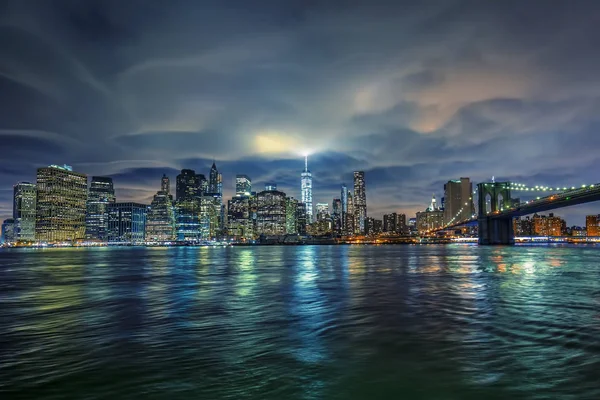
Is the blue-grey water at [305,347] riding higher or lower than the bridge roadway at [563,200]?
lower

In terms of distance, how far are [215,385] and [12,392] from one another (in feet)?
15.4

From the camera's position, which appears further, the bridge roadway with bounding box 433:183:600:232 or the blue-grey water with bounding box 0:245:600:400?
the bridge roadway with bounding box 433:183:600:232

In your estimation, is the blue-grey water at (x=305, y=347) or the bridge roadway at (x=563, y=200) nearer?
the blue-grey water at (x=305, y=347)

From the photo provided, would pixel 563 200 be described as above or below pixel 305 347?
above

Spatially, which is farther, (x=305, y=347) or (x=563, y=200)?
(x=563, y=200)

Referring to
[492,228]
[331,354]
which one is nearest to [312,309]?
[331,354]

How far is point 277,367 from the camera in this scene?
11.9 meters

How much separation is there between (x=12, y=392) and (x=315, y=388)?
7.06 m

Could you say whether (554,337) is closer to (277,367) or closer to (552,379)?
(552,379)

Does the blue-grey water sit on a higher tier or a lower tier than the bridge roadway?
lower

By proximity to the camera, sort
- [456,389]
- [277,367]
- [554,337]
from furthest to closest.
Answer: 1. [554,337]
2. [277,367]
3. [456,389]

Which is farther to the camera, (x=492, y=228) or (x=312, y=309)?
(x=492, y=228)

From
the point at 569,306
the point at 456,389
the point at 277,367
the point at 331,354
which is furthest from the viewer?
the point at 569,306

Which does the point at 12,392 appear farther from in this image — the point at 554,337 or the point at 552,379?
the point at 554,337
